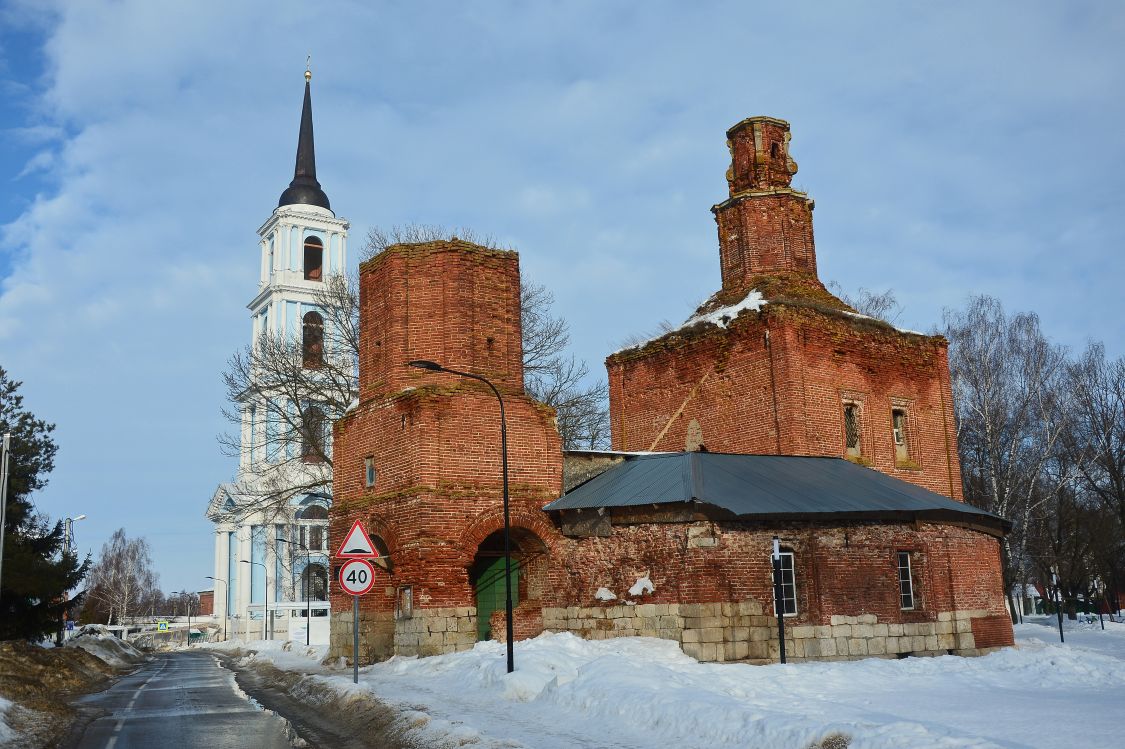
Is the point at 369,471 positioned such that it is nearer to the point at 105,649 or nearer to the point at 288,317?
the point at 105,649

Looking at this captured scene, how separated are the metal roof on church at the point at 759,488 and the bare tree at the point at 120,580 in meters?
77.9

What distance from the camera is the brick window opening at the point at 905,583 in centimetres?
2073

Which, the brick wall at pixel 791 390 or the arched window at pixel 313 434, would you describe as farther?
the arched window at pixel 313 434

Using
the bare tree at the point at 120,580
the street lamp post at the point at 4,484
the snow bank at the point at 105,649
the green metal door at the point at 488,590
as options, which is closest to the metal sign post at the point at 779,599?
the green metal door at the point at 488,590

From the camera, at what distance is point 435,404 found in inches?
835

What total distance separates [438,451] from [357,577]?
204 inches

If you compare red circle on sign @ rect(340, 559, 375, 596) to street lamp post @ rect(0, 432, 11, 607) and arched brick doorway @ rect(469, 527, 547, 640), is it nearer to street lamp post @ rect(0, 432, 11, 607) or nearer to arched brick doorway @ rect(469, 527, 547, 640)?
arched brick doorway @ rect(469, 527, 547, 640)

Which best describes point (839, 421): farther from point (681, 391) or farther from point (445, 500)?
point (445, 500)

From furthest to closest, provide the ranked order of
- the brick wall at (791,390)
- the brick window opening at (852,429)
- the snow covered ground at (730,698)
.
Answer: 1. the brick window opening at (852,429)
2. the brick wall at (791,390)
3. the snow covered ground at (730,698)

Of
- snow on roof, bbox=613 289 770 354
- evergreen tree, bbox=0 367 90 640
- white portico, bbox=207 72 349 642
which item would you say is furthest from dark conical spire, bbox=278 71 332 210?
snow on roof, bbox=613 289 770 354

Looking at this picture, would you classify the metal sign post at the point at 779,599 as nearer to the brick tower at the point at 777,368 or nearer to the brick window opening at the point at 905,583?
the brick window opening at the point at 905,583

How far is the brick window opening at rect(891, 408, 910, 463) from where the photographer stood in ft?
88.5

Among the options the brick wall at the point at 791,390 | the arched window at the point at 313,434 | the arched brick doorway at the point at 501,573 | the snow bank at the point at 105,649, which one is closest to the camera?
the arched brick doorway at the point at 501,573

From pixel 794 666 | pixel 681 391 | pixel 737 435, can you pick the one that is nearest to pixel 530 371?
pixel 681 391
